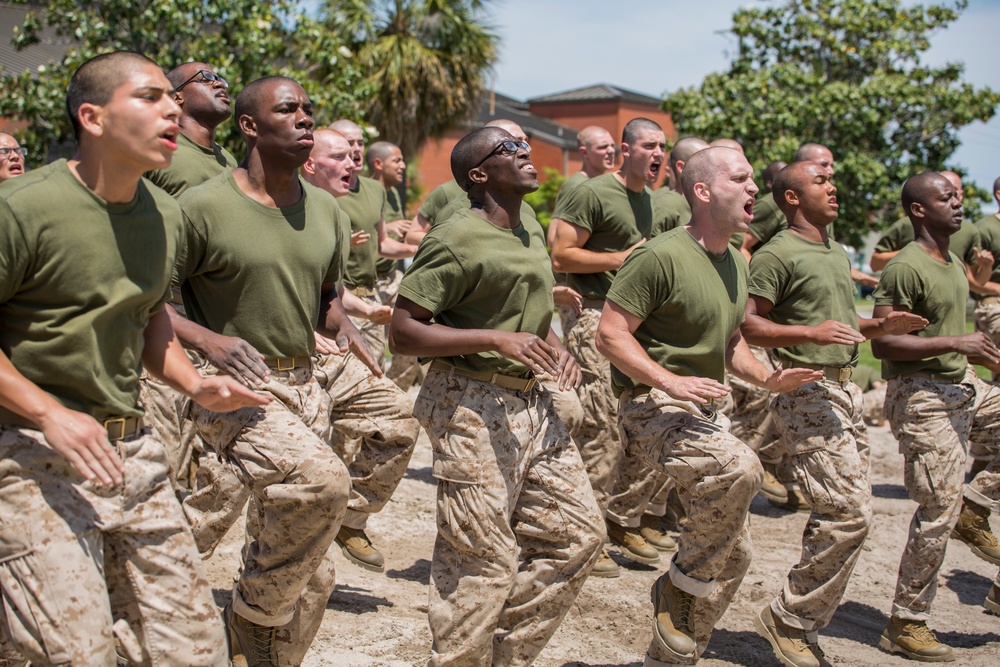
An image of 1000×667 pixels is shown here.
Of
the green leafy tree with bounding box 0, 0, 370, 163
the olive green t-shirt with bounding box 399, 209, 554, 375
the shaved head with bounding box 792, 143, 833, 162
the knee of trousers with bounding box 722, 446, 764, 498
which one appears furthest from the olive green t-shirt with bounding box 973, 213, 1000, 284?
the green leafy tree with bounding box 0, 0, 370, 163

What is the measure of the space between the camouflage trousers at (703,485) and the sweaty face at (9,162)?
3942 millimetres

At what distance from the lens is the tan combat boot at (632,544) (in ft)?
25.0

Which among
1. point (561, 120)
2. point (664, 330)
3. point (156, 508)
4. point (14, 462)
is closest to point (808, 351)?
point (664, 330)

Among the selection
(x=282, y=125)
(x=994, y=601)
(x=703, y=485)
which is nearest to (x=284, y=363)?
(x=282, y=125)

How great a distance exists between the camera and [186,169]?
638 centimetres

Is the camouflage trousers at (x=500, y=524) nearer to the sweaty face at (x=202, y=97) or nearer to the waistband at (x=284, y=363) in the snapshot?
the waistband at (x=284, y=363)

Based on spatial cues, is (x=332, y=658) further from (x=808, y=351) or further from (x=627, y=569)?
(x=808, y=351)

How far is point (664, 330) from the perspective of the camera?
18.1 ft

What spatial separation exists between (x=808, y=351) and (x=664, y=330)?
130 cm

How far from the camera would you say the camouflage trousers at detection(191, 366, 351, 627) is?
4.53 m

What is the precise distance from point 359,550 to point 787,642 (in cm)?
259

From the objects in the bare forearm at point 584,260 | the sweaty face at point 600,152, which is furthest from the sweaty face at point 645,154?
the sweaty face at point 600,152

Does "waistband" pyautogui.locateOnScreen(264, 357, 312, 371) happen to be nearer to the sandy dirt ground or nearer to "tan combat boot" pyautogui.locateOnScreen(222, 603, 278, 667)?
"tan combat boot" pyautogui.locateOnScreen(222, 603, 278, 667)

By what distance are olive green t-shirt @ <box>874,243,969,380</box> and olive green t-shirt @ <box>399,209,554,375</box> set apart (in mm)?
2691
